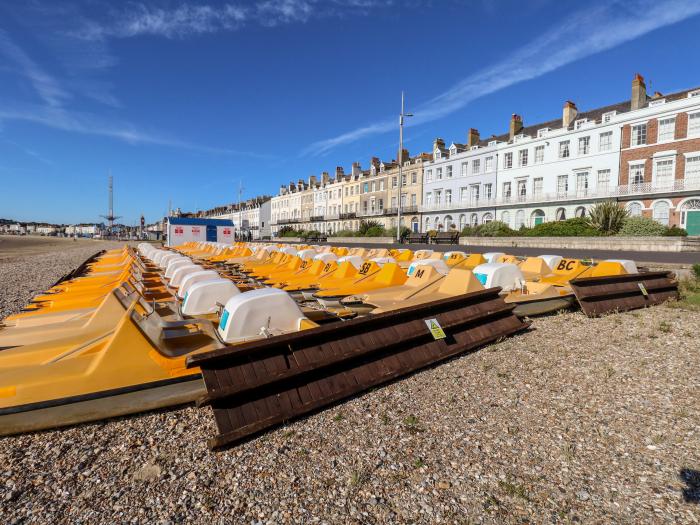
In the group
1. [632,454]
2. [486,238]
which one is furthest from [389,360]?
[486,238]

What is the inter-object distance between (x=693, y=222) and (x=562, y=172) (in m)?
13.0

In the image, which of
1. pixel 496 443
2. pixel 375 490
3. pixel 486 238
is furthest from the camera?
pixel 486 238

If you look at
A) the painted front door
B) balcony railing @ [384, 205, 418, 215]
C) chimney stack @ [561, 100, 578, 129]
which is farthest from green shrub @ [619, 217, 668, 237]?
balcony railing @ [384, 205, 418, 215]

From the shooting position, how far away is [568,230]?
28641 millimetres

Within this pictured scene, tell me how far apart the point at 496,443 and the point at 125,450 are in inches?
119

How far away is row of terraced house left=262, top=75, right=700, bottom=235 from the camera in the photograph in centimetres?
3403

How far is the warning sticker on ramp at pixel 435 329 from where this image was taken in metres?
4.78

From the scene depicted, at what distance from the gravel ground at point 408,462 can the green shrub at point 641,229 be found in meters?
25.8

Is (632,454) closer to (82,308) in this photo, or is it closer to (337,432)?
(337,432)

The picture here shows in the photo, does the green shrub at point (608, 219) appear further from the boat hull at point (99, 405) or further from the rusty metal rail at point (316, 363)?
the boat hull at point (99, 405)

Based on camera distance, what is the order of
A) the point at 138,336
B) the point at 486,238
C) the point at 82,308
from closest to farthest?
the point at 138,336 → the point at 82,308 → the point at 486,238

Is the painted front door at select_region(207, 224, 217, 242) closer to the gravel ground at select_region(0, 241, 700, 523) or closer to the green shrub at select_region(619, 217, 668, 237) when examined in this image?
the green shrub at select_region(619, 217, 668, 237)

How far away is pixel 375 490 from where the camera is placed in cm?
256

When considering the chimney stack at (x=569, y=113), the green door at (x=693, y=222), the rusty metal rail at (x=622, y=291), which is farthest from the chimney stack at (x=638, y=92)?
the rusty metal rail at (x=622, y=291)
